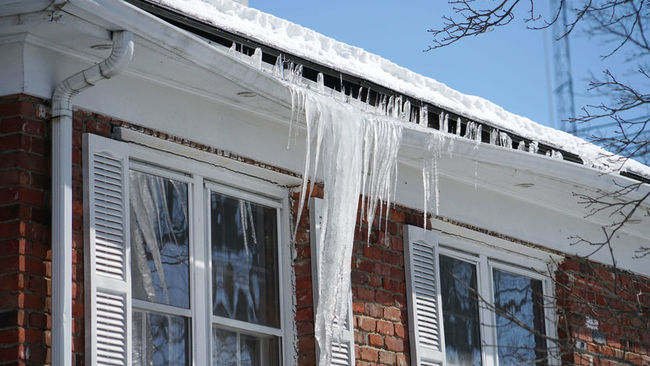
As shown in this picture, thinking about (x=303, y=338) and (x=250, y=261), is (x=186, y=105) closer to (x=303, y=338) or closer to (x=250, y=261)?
(x=250, y=261)

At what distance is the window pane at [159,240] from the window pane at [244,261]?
0.79 feet

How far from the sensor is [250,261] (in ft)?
22.6

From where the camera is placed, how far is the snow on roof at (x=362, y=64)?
684 cm

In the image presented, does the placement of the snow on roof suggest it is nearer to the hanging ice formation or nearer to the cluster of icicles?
the cluster of icicles

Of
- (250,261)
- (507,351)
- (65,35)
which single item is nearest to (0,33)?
(65,35)

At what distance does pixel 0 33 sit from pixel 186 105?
1175mm

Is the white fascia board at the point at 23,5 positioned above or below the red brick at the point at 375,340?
above

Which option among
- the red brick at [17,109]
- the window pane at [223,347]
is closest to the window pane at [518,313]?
the window pane at [223,347]

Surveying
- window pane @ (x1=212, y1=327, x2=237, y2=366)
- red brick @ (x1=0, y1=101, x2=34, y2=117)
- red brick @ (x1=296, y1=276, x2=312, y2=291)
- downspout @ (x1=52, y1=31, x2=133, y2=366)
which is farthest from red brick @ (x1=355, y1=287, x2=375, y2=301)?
red brick @ (x1=0, y1=101, x2=34, y2=117)

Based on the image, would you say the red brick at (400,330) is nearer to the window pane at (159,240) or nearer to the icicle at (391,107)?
the icicle at (391,107)

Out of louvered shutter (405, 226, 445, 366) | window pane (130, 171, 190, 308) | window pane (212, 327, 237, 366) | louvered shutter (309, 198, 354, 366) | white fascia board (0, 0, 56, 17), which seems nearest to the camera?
white fascia board (0, 0, 56, 17)

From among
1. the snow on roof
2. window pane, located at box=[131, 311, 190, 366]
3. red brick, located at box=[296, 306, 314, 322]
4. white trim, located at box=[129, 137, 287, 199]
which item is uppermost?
the snow on roof

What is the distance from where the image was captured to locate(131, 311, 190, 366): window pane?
6031mm

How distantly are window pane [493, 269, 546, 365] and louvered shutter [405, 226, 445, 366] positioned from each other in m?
0.73
